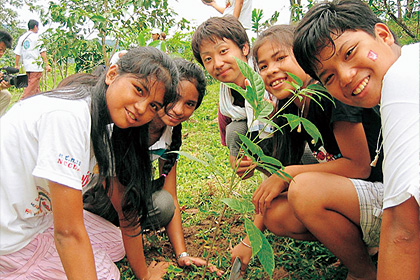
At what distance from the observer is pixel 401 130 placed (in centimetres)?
85

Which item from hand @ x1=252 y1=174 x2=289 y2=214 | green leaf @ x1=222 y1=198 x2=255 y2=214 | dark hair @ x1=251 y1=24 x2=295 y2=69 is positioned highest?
dark hair @ x1=251 y1=24 x2=295 y2=69

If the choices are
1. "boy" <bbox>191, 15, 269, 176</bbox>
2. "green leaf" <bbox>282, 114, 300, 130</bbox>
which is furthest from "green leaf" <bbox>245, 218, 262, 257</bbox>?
"boy" <bbox>191, 15, 269, 176</bbox>

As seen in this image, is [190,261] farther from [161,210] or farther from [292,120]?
Result: [292,120]

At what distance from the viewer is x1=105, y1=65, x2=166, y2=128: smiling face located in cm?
126

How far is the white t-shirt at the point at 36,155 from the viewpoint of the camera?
3.52ft

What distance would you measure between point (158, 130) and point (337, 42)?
0.99 meters

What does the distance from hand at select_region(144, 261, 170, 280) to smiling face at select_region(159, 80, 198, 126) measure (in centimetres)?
64

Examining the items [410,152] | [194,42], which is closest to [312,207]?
[410,152]

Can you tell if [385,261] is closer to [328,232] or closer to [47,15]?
[328,232]

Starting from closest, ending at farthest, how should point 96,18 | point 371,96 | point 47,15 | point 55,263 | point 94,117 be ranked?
point 371,96
point 94,117
point 55,263
point 96,18
point 47,15

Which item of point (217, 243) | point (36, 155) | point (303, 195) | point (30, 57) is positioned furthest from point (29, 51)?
point (303, 195)

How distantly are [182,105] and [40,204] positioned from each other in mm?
747

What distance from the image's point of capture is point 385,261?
3.05ft

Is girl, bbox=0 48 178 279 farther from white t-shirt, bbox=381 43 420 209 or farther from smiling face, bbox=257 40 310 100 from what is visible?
white t-shirt, bbox=381 43 420 209
